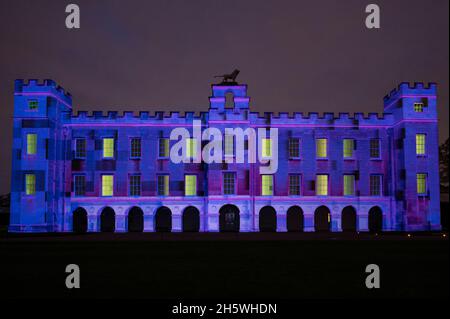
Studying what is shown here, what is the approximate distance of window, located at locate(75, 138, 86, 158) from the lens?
42.4m

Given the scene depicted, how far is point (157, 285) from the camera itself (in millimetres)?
11867

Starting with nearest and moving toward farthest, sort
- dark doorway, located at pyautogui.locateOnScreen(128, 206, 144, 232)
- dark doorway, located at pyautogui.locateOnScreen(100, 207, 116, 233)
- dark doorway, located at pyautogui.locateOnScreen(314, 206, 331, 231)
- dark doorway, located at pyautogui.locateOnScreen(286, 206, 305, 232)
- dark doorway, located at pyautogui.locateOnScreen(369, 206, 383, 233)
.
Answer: dark doorway, located at pyautogui.locateOnScreen(369, 206, 383, 233) → dark doorway, located at pyautogui.locateOnScreen(100, 207, 116, 233) → dark doorway, located at pyautogui.locateOnScreen(128, 206, 144, 232) → dark doorway, located at pyautogui.locateOnScreen(314, 206, 331, 231) → dark doorway, located at pyautogui.locateOnScreen(286, 206, 305, 232)

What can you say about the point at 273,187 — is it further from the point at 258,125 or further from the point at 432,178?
the point at 432,178

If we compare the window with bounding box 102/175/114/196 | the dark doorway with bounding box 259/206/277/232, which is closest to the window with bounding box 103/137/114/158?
the window with bounding box 102/175/114/196

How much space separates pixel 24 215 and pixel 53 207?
2.24 m

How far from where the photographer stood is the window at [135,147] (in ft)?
139

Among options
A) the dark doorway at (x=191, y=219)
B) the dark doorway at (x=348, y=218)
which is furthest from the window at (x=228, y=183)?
the dark doorway at (x=348, y=218)

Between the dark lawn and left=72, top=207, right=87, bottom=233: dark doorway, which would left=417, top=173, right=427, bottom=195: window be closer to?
the dark lawn

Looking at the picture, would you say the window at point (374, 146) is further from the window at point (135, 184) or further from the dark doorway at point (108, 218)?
the dark doorway at point (108, 218)

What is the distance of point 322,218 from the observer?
45125mm

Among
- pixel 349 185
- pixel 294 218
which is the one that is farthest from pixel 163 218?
pixel 349 185

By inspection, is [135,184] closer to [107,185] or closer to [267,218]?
[107,185]

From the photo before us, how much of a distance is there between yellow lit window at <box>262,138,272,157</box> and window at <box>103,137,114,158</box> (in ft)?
39.9

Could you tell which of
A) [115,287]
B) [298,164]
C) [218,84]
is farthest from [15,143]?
[115,287]
